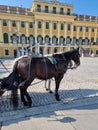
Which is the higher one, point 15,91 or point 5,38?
point 15,91

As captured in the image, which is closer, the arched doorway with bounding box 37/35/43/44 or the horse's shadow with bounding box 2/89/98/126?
the horse's shadow with bounding box 2/89/98/126

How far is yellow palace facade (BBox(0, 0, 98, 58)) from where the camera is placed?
3691 centimetres

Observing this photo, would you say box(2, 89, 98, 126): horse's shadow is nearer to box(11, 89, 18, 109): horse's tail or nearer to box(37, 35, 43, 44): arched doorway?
box(11, 89, 18, 109): horse's tail

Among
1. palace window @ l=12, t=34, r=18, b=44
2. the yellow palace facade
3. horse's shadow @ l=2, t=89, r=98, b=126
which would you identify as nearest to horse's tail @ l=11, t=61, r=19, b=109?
horse's shadow @ l=2, t=89, r=98, b=126

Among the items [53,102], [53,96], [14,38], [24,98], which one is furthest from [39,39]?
[24,98]

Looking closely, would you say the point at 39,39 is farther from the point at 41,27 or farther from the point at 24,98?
the point at 24,98

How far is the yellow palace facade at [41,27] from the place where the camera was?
121 ft

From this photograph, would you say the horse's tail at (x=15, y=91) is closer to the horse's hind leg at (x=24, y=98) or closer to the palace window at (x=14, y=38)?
the horse's hind leg at (x=24, y=98)

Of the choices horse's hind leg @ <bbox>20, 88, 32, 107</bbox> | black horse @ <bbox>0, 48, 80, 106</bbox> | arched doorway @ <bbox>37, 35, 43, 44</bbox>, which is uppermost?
black horse @ <bbox>0, 48, 80, 106</bbox>

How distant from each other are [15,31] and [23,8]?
9342mm

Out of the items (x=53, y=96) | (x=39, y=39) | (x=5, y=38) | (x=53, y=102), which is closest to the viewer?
(x=53, y=102)

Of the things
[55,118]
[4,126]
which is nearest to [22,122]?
[4,126]

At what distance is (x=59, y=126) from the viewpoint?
11.3 ft

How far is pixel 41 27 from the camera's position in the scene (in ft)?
129
